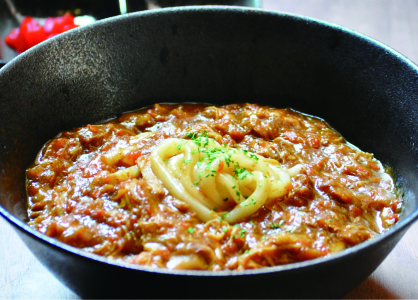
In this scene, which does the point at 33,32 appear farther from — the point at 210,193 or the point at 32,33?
the point at 210,193

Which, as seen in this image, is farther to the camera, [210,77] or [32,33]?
[32,33]

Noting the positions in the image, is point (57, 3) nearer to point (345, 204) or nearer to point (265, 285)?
point (345, 204)

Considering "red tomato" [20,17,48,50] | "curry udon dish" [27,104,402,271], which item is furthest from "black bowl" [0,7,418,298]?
"red tomato" [20,17,48,50]

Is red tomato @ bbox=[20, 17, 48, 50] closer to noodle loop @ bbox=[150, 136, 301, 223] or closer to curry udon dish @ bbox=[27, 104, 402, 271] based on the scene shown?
curry udon dish @ bbox=[27, 104, 402, 271]

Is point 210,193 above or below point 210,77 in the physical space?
below

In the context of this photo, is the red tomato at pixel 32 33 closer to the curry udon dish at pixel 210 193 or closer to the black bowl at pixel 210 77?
the black bowl at pixel 210 77

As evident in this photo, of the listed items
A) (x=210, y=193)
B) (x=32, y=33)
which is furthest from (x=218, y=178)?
(x=32, y=33)
